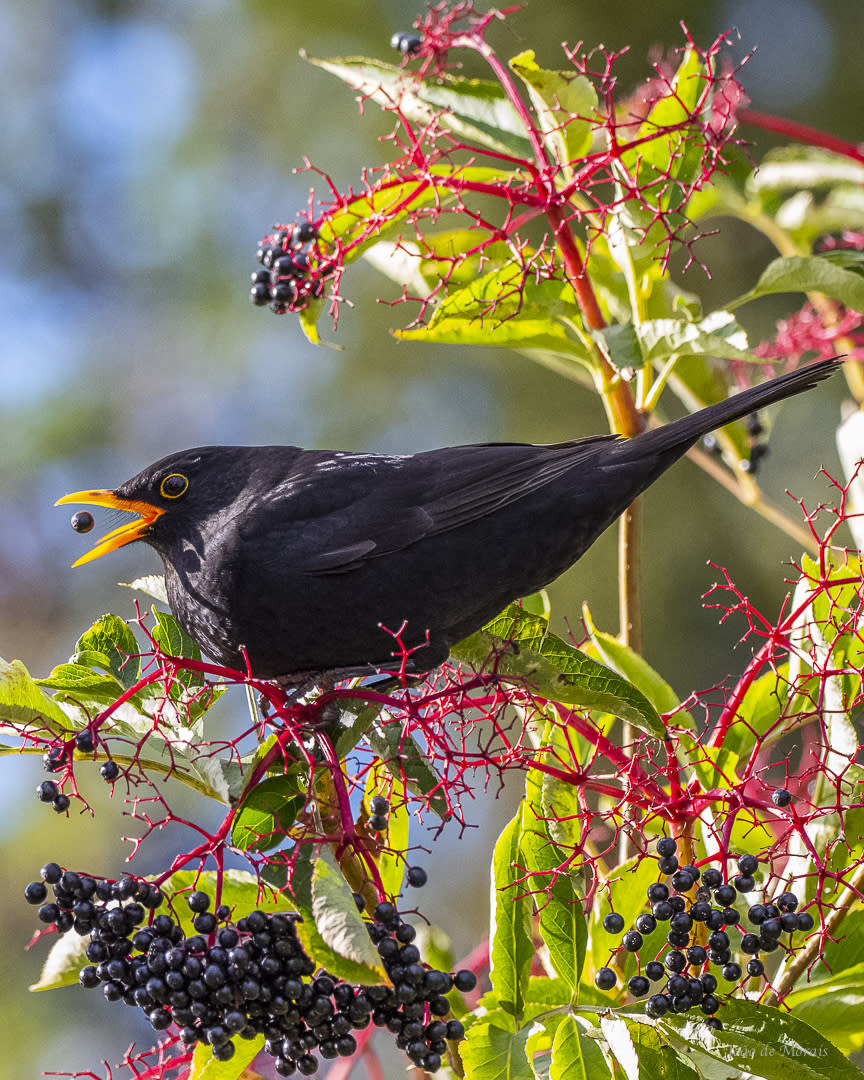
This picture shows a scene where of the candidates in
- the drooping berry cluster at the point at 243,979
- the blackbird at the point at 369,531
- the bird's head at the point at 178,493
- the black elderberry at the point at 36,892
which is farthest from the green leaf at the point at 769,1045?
the bird's head at the point at 178,493

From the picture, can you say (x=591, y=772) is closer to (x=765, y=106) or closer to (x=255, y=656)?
(x=255, y=656)

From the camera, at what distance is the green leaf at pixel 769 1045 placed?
3.92 feet

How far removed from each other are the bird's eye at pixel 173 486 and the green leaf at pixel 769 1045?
108 cm

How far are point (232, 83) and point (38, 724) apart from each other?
5.91 m

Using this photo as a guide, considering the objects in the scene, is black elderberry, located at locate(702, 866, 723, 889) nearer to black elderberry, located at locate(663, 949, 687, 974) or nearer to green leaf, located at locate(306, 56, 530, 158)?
black elderberry, located at locate(663, 949, 687, 974)

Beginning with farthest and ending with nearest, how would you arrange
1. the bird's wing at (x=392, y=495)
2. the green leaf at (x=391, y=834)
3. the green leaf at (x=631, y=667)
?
the bird's wing at (x=392, y=495)
the green leaf at (x=631, y=667)
the green leaf at (x=391, y=834)

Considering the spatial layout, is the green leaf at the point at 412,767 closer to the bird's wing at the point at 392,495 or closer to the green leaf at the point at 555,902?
the green leaf at the point at 555,902

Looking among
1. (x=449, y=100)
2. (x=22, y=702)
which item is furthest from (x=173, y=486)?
(x=449, y=100)

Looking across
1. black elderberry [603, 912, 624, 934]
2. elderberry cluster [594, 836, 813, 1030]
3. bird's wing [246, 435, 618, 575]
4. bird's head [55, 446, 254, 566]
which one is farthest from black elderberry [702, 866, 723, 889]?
bird's head [55, 446, 254, 566]

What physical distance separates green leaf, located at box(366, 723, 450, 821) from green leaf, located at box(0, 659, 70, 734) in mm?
368

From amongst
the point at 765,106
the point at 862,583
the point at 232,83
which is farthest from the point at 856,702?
the point at 232,83

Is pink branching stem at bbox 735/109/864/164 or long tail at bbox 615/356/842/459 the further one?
pink branching stem at bbox 735/109/864/164

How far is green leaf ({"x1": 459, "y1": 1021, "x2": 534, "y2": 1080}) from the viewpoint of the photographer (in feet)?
3.95

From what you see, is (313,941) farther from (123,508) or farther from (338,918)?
(123,508)
